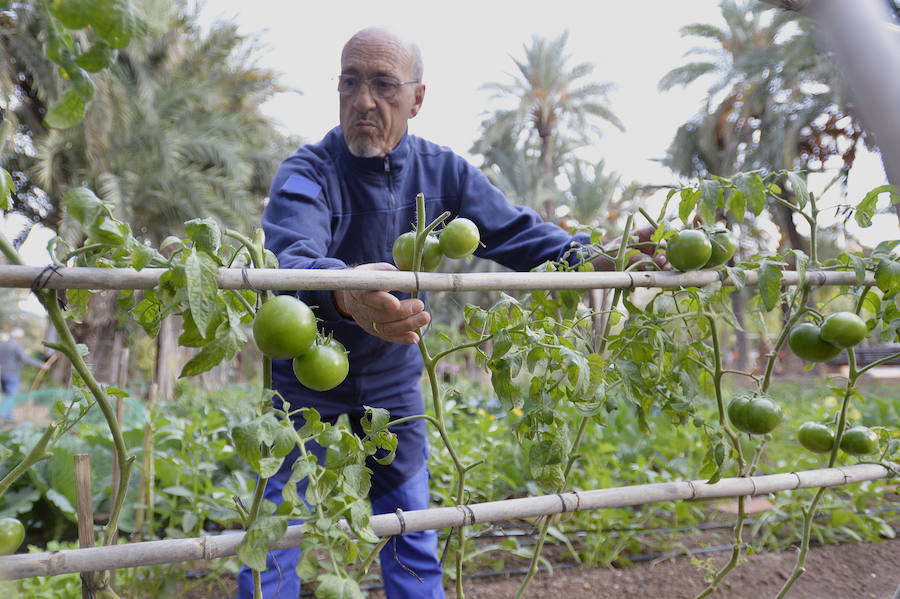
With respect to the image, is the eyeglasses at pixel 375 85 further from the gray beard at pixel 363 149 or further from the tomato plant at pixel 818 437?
the tomato plant at pixel 818 437

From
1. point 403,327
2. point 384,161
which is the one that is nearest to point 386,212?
point 384,161

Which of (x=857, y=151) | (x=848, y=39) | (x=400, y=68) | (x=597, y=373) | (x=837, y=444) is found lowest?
(x=837, y=444)

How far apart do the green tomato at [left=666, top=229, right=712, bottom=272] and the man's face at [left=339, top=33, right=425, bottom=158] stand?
3.41 ft

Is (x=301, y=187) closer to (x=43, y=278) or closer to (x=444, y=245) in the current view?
(x=444, y=245)

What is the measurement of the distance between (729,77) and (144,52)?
13400mm

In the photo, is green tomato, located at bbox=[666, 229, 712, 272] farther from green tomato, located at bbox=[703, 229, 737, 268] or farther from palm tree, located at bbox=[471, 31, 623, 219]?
palm tree, located at bbox=[471, 31, 623, 219]

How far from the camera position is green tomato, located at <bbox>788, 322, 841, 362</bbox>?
4.11 feet

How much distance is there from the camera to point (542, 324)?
119cm

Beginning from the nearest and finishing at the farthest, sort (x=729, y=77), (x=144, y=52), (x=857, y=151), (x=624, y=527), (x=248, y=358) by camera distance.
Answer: (x=624, y=527) → (x=144, y=52) → (x=857, y=151) → (x=729, y=77) → (x=248, y=358)

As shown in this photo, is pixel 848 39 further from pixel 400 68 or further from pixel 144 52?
pixel 144 52

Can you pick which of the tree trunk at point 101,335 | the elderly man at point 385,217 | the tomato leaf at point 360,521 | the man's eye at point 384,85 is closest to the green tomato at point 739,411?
the elderly man at point 385,217

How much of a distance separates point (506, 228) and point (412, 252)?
83 centimetres

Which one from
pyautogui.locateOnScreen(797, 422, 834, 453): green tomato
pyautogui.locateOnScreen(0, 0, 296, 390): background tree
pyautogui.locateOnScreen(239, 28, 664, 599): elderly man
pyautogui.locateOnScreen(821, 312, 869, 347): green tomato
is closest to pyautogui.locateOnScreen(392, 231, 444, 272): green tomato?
pyautogui.locateOnScreen(239, 28, 664, 599): elderly man

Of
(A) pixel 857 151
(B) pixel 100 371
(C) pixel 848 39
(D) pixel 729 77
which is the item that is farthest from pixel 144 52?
(A) pixel 857 151
